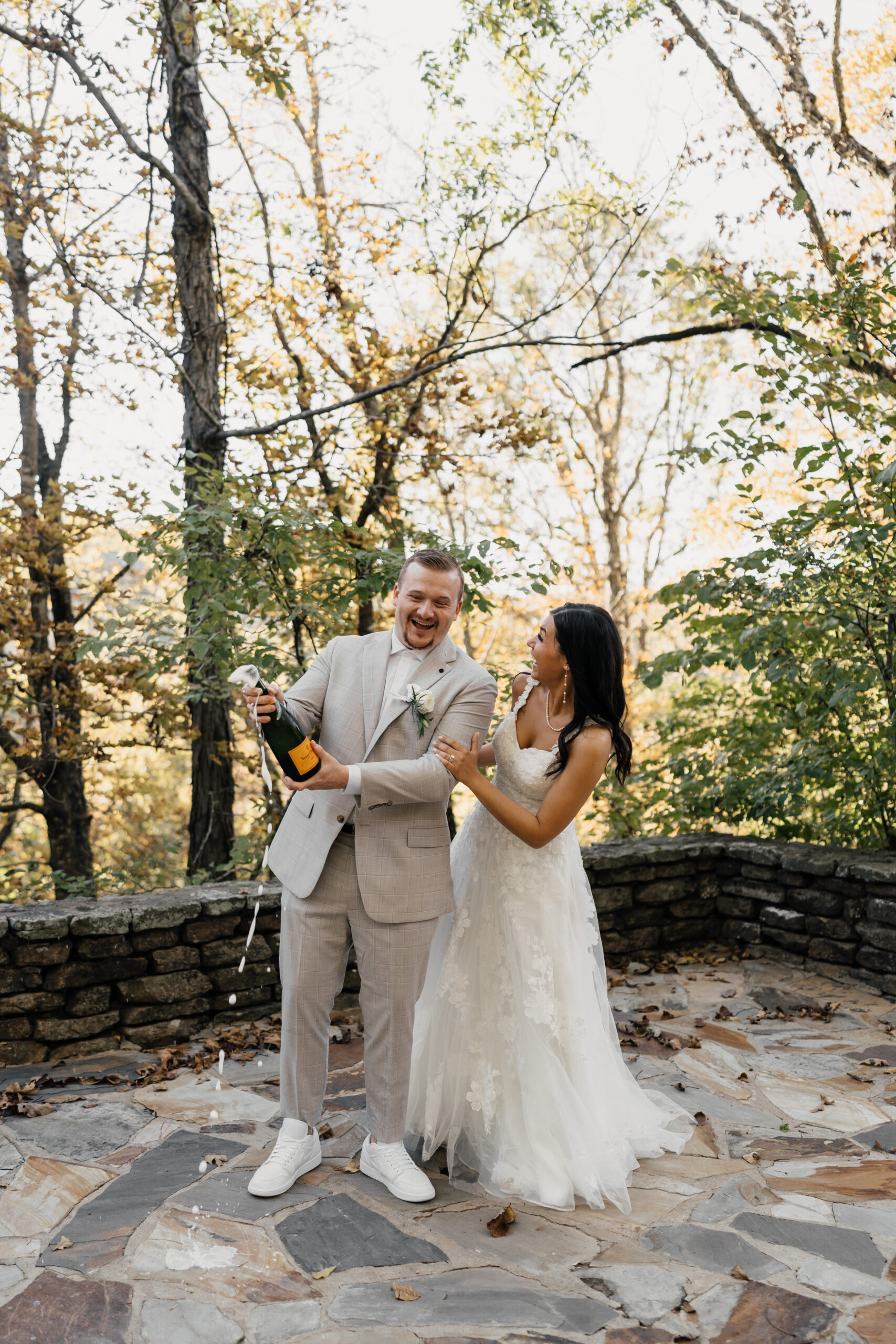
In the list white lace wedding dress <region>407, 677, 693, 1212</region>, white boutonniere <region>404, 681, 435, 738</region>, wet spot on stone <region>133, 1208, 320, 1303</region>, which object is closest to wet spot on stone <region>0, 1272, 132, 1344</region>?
wet spot on stone <region>133, 1208, 320, 1303</region>

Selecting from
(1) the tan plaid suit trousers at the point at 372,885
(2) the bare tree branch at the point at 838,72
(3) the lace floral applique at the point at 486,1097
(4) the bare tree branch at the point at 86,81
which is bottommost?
(3) the lace floral applique at the point at 486,1097

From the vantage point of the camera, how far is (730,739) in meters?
5.93

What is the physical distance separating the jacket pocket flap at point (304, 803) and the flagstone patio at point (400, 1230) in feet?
3.55

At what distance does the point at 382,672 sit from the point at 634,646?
47.2 feet

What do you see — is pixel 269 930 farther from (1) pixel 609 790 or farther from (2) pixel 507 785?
(1) pixel 609 790

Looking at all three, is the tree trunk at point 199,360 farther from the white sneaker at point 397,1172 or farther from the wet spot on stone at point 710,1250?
the wet spot on stone at point 710,1250

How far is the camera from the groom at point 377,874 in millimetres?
2811

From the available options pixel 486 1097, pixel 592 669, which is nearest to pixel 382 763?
pixel 592 669

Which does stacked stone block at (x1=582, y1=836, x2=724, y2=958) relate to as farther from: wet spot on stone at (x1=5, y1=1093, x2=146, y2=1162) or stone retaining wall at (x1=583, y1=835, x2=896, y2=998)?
wet spot on stone at (x1=5, y1=1093, x2=146, y2=1162)

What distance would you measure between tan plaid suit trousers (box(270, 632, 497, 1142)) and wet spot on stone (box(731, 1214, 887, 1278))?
1.02 m

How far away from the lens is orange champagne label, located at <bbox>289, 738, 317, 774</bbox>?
8.52 feet

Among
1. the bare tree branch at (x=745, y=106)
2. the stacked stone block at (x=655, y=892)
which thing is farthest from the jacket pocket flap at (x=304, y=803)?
the bare tree branch at (x=745, y=106)

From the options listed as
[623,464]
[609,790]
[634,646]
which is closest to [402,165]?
[623,464]

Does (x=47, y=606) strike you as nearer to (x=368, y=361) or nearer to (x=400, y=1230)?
(x=368, y=361)
